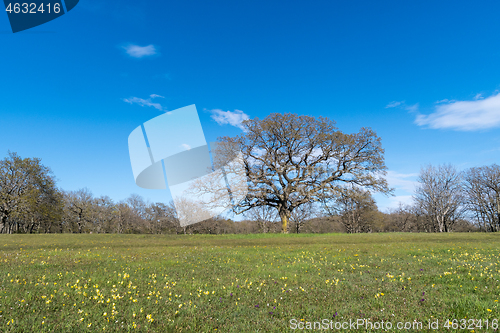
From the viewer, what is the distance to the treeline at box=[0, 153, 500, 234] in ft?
145

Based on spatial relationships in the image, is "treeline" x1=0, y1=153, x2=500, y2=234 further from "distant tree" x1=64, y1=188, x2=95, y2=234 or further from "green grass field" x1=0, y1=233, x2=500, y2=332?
"green grass field" x1=0, y1=233, x2=500, y2=332

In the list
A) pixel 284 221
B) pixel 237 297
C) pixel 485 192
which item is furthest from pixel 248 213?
pixel 485 192

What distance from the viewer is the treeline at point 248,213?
4428cm

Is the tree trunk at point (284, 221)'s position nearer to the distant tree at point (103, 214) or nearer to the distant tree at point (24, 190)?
the distant tree at point (24, 190)

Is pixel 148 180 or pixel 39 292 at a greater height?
pixel 148 180

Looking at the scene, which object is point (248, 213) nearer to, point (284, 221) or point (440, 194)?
point (284, 221)

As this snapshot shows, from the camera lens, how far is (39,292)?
6500mm

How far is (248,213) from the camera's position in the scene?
1499 inches

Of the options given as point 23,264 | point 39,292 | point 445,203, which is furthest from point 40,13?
point 445,203

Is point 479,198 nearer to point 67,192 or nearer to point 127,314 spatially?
point 127,314

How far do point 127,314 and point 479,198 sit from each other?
7358 cm

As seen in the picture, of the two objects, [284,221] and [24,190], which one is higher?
[24,190]

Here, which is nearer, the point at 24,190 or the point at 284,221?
the point at 284,221

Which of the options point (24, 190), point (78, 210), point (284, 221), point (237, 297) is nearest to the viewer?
point (237, 297)
